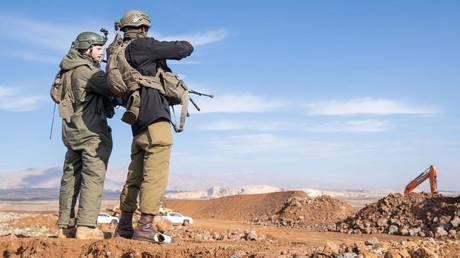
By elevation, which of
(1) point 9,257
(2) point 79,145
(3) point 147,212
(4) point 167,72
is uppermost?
(4) point 167,72

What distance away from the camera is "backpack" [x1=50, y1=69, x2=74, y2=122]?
5762 mm

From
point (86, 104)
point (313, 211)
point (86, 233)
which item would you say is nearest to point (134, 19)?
point (86, 104)

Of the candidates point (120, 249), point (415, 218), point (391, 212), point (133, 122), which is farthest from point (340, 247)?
point (391, 212)

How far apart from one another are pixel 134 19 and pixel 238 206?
34.4m

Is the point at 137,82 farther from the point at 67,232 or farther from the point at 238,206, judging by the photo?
the point at 238,206

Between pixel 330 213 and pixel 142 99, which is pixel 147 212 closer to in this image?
pixel 142 99

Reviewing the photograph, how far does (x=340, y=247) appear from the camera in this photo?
3844mm

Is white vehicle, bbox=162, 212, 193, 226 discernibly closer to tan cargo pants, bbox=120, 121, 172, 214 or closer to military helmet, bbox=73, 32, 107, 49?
military helmet, bbox=73, 32, 107, 49

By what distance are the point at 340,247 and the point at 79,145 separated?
9.74 ft

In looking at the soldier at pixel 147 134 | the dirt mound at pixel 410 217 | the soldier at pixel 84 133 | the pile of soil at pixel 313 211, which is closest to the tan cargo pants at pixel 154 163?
the soldier at pixel 147 134

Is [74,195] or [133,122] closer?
[133,122]

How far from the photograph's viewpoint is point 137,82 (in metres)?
5.05

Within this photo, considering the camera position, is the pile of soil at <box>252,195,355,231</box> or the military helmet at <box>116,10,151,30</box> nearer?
the military helmet at <box>116,10,151,30</box>

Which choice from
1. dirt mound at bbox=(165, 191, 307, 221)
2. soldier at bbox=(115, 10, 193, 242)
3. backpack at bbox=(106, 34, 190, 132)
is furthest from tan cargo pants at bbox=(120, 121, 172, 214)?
dirt mound at bbox=(165, 191, 307, 221)
